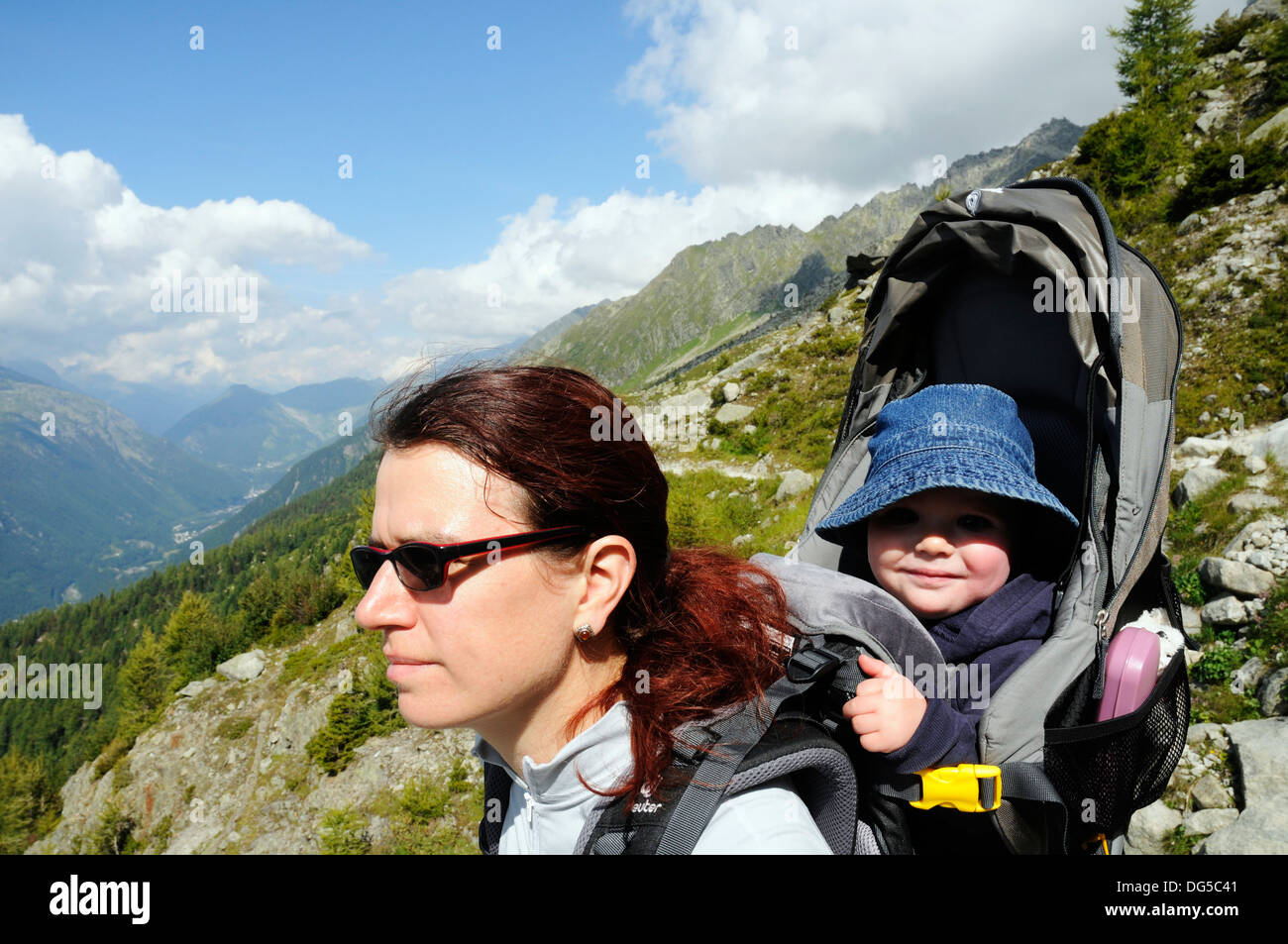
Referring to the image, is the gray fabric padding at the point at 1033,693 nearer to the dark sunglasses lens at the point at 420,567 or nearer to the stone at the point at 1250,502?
the dark sunglasses lens at the point at 420,567

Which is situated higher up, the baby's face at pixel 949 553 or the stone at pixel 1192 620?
the baby's face at pixel 949 553

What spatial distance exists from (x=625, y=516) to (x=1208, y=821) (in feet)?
17.9

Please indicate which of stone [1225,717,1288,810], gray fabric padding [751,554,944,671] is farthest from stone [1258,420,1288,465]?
gray fabric padding [751,554,944,671]

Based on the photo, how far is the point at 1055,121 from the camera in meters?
144

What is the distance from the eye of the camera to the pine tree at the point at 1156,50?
24609 mm

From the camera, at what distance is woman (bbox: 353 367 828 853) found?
1829 millimetres

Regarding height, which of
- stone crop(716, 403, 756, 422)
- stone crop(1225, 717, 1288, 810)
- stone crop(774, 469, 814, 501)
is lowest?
stone crop(1225, 717, 1288, 810)

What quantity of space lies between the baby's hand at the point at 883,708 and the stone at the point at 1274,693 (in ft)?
17.3

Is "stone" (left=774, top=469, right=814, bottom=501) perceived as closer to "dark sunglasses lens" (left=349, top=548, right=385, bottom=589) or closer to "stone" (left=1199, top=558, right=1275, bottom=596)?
"stone" (left=1199, top=558, right=1275, bottom=596)

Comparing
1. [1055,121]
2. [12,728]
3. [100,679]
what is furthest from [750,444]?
[1055,121]

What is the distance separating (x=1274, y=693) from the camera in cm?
502

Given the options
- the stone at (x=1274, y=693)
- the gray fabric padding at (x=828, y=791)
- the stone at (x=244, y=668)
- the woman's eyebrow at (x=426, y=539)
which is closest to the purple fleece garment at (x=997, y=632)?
the gray fabric padding at (x=828, y=791)

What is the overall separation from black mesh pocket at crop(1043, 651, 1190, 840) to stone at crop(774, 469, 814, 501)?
11.2m

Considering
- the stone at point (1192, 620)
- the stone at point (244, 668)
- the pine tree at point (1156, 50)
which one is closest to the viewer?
the stone at point (1192, 620)
